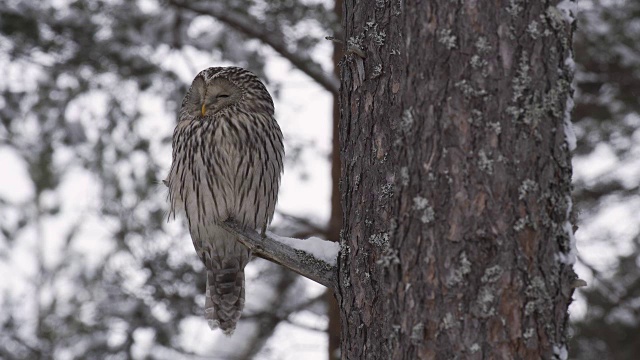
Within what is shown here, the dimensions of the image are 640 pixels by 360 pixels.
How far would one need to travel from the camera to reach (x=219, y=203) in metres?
4.44

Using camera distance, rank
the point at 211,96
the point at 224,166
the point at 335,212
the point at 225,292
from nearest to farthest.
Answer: the point at 224,166 < the point at 211,96 < the point at 225,292 < the point at 335,212

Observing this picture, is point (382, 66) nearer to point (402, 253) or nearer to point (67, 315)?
point (402, 253)

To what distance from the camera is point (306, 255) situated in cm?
283

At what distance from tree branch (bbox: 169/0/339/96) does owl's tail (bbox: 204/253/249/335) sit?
196 cm

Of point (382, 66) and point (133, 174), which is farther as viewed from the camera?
point (133, 174)

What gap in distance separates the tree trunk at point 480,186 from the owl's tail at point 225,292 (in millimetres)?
2421

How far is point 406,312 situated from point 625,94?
5.78 metres

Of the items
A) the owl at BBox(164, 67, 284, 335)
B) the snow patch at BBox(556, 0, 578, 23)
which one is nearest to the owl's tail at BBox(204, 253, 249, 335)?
the owl at BBox(164, 67, 284, 335)

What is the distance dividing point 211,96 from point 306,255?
1.90 m

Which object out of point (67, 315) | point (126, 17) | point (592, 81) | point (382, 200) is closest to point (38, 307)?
point (67, 315)

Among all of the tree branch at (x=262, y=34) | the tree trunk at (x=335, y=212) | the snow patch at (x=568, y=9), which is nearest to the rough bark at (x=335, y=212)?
the tree trunk at (x=335, y=212)

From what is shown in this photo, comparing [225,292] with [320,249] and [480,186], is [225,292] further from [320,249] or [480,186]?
[480,186]

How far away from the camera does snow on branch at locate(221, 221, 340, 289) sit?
2.79 meters

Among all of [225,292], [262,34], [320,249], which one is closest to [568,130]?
[320,249]
